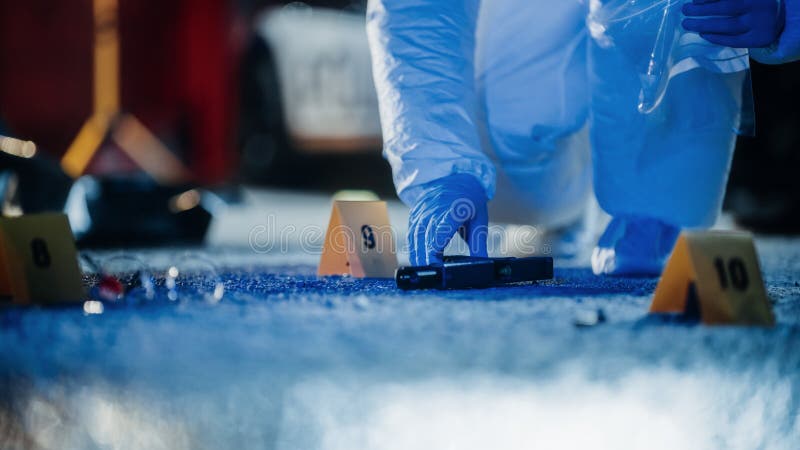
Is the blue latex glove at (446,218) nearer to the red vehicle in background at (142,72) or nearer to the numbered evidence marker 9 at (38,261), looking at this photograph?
the numbered evidence marker 9 at (38,261)

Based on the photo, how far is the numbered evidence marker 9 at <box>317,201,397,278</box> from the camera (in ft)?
3.83

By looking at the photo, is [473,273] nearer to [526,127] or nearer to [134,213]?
[526,127]

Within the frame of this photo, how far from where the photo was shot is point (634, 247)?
1259 millimetres

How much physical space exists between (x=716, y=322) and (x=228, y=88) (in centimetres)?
482

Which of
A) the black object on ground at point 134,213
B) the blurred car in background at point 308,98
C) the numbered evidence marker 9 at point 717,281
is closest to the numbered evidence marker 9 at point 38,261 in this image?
the numbered evidence marker 9 at point 717,281

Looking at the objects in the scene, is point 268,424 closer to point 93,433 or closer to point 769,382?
point 93,433

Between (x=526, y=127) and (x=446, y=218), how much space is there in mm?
342

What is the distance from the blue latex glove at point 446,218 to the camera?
1.09m

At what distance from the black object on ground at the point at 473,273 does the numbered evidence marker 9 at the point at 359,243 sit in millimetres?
144

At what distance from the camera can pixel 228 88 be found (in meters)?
5.18

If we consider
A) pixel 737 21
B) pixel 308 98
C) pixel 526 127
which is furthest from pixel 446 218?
pixel 308 98

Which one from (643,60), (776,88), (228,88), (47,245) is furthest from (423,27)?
(228,88)

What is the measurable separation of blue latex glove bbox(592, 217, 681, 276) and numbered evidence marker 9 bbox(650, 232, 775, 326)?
446 millimetres

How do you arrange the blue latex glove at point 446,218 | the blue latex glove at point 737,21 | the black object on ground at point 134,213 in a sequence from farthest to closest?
the black object on ground at point 134,213
the blue latex glove at point 446,218
the blue latex glove at point 737,21
